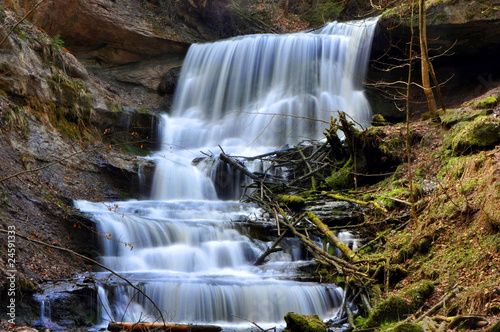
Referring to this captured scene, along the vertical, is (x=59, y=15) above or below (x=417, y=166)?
above

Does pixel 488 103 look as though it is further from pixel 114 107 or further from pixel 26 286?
pixel 114 107

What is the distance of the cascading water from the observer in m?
6.88

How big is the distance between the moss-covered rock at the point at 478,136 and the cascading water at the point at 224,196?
10.7 feet

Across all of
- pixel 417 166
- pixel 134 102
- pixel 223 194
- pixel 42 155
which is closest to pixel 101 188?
pixel 42 155

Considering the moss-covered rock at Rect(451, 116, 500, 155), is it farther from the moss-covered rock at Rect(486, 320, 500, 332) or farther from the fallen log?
the fallen log

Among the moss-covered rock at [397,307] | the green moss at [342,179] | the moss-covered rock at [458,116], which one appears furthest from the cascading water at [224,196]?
the moss-covered rock at [458,116]

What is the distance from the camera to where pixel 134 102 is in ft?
56.0

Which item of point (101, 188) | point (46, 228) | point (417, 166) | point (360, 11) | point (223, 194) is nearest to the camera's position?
point (46, 228)

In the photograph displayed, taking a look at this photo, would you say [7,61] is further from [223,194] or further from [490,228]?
[490,228]

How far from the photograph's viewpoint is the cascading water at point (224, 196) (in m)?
6.88

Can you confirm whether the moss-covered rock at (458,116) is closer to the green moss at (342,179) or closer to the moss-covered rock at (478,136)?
the moss-covered rock at (478,136)

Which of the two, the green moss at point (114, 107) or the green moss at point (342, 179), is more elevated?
the green moss at point (114, 107)

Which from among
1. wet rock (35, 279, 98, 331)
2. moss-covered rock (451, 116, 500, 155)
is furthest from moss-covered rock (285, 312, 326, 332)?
moss-covered rock (451, 116, 500, 155)

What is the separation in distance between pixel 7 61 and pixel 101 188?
12.2ft
